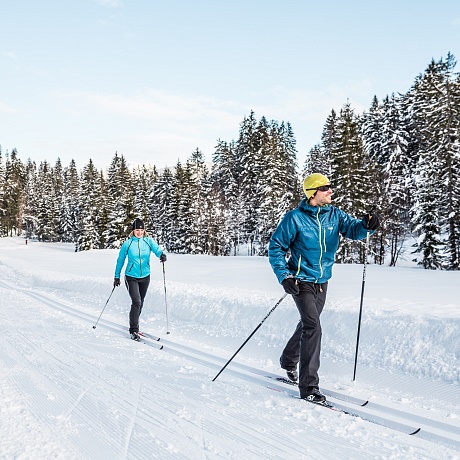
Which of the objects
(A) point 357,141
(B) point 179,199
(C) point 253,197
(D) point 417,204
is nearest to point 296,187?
(C) point 253,197

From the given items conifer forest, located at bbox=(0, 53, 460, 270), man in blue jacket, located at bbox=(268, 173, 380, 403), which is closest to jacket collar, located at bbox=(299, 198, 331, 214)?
man in blue jacket, located at bbox=(268, 173, 380, 403)

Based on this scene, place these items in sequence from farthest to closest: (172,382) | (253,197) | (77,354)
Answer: (253,197)
(77,354)
(172,382)

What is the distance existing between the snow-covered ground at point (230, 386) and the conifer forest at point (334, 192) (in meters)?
23.0

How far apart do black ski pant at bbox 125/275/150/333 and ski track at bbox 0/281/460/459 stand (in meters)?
1.43

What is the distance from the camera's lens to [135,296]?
8.26m

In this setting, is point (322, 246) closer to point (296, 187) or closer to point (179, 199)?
point (179, 199)

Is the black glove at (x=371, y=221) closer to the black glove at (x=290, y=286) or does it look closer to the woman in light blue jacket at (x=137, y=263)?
the black glove at (x=290, y=286)

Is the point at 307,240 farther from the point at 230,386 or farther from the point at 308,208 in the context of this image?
the point at 230,386

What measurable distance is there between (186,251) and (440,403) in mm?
45180

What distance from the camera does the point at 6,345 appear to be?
6859mm

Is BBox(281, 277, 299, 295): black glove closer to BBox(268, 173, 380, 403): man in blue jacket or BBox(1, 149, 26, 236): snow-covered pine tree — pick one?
BBox(268, 173, 380, 403): man in blue jacket

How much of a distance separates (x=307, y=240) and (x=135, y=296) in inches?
191

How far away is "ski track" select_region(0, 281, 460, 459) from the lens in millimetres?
3350

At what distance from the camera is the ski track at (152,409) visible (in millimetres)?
3350
